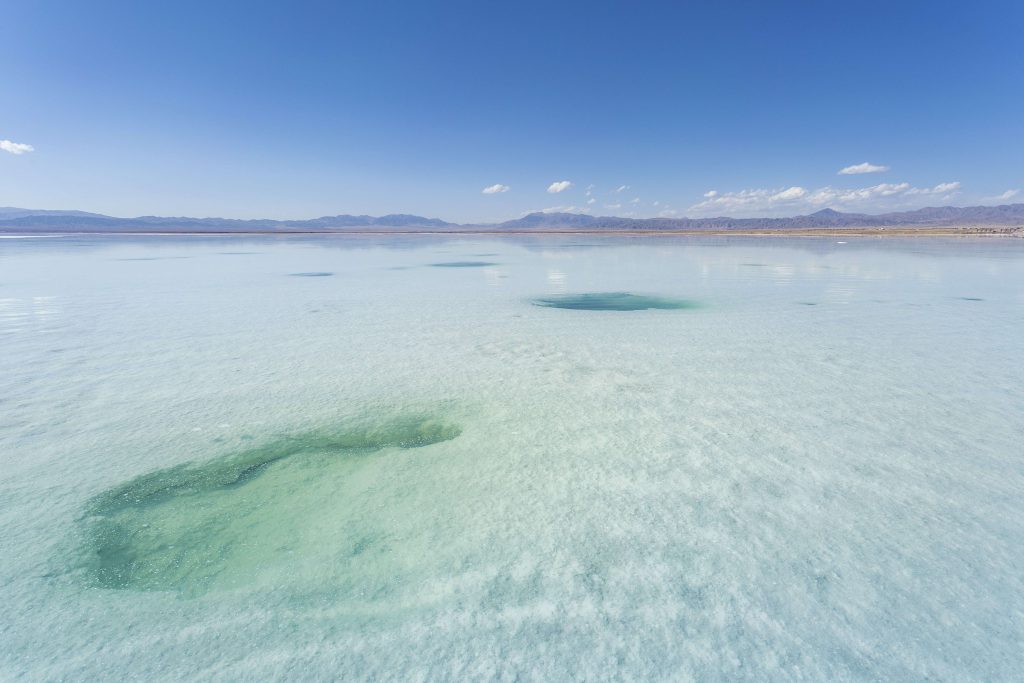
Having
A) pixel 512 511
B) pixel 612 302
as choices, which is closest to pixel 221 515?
pixel 512 511

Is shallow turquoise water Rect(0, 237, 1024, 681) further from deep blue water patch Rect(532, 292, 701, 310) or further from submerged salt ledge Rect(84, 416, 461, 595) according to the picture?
deep blue water patch Rect(532, 292, 701, 310)

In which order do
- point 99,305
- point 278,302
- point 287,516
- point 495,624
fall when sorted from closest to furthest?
1. point 495,624
2. point 287,516
3. point 99,305
4. point 278,302

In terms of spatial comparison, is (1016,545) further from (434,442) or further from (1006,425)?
(434,442)

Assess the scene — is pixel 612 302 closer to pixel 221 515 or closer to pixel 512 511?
pixel 512 511

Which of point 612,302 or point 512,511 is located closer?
point 512,511

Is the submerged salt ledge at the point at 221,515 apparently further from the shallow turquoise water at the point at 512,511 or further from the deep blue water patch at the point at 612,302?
the deep blue water patch at the point at 612,302

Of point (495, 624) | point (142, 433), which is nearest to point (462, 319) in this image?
point (142, 433)
